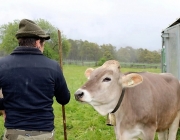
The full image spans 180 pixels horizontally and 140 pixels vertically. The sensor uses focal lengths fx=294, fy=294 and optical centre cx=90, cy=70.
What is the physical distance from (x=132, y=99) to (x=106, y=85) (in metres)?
0.63

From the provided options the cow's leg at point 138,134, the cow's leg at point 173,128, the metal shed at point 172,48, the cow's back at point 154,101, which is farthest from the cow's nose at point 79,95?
the metal shed at point 172,48

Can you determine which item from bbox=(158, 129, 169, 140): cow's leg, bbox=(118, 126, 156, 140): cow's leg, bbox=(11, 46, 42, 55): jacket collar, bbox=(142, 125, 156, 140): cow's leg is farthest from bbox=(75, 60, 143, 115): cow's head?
bbox=(158, 129, 169, 140): cow's leg

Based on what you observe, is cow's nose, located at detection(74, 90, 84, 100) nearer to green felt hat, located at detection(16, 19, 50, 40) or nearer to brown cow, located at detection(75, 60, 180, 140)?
brown cow, located at detection(75, 60, 180, 140)

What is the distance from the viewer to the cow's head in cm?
357

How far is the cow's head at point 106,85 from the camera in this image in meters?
3.57

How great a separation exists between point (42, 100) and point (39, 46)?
55cm

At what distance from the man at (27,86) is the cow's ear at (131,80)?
1.20 m

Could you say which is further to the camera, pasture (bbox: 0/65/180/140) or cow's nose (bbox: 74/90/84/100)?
pasture (bbox: 0/65/180/140)

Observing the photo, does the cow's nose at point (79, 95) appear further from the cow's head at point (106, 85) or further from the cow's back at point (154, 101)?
the cow's back at point (154, 101)

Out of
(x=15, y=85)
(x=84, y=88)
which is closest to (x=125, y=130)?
(x=84, y=88)

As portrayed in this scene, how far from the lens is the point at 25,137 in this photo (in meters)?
2.86

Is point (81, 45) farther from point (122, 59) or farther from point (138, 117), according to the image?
point (138, 117)

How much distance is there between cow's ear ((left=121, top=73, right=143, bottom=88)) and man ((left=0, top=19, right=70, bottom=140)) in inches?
47.3

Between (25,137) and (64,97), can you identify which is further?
(64,97)
